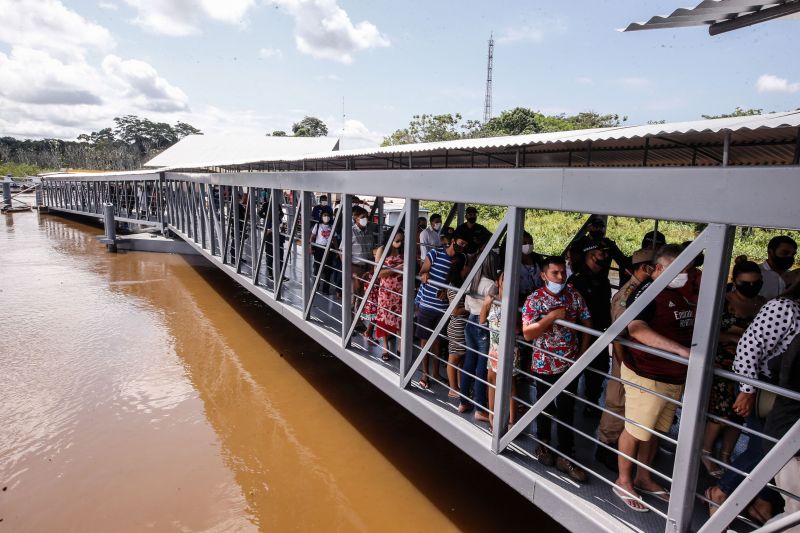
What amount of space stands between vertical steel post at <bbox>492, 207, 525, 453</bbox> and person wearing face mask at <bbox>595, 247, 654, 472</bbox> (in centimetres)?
68

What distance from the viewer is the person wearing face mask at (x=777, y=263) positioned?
384 cm

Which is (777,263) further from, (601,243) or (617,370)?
(601,243)

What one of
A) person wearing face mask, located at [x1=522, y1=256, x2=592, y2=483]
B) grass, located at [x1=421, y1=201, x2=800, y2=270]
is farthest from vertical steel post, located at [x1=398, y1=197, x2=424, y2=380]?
grass, located at [x1=421, y1=201, x2=800, y2=270]

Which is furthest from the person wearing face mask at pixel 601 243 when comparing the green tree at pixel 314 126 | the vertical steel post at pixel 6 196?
the green tree at pixel 314 126

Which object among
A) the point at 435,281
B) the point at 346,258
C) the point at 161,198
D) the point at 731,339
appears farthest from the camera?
the point at 161,198

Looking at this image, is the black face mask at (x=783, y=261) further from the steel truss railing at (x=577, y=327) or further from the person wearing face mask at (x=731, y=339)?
the steel truss railing at (x=577, y=327)

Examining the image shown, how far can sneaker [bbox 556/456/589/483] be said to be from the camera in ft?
10.5

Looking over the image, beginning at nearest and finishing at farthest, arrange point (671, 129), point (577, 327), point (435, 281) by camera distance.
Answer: point (671, 129) < point (577, 327) < point (435, 281)

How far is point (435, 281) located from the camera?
14.4 ft

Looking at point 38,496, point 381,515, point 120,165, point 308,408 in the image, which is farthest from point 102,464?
point 120,165

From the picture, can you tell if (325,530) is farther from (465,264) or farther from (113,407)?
(113,407)

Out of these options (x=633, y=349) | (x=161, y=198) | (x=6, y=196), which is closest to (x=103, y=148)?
(x=6, y=196)

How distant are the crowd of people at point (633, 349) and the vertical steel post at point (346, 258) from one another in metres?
0.61

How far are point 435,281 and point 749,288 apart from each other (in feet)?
7.62
